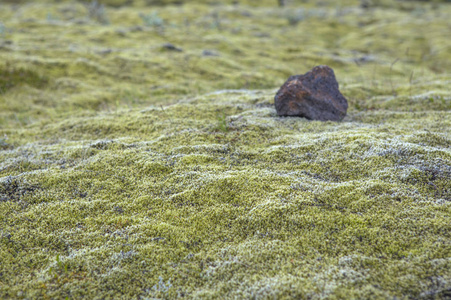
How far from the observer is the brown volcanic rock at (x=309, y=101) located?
8367 millimetres

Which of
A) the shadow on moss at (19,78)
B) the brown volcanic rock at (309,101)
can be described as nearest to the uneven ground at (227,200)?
the brown volcanic rock at (309,101)

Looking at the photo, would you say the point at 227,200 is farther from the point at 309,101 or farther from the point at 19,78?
the point at 19,78

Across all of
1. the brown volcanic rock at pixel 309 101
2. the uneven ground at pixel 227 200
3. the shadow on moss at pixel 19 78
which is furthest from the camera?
the shadow on moss at pixel 19 78

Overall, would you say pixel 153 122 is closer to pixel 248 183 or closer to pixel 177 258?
pixel 248 183

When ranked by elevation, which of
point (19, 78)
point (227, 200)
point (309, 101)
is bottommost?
point (227, 200)

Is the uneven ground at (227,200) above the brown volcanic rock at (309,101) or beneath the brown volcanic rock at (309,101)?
beneath

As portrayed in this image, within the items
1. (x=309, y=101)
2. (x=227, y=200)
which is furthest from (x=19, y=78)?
(x=227, y=200)

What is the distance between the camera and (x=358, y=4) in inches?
2355

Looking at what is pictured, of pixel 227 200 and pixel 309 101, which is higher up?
pixel 309 101

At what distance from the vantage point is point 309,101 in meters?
8.45

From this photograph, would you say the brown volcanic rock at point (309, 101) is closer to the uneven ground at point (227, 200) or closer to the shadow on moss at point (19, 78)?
the uneven ground at point (227, 200)

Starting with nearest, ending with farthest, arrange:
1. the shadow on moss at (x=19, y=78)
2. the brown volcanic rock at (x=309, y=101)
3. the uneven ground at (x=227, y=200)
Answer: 1. the uneven ground at (x=227, y=200)
2. the brown volcanic rock at (x=309, y=101)
3. the shadow on moss at (x=19, y=78)

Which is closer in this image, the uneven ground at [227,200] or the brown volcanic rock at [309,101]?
the uneven ground at [227,200]

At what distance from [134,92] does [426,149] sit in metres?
11.8
